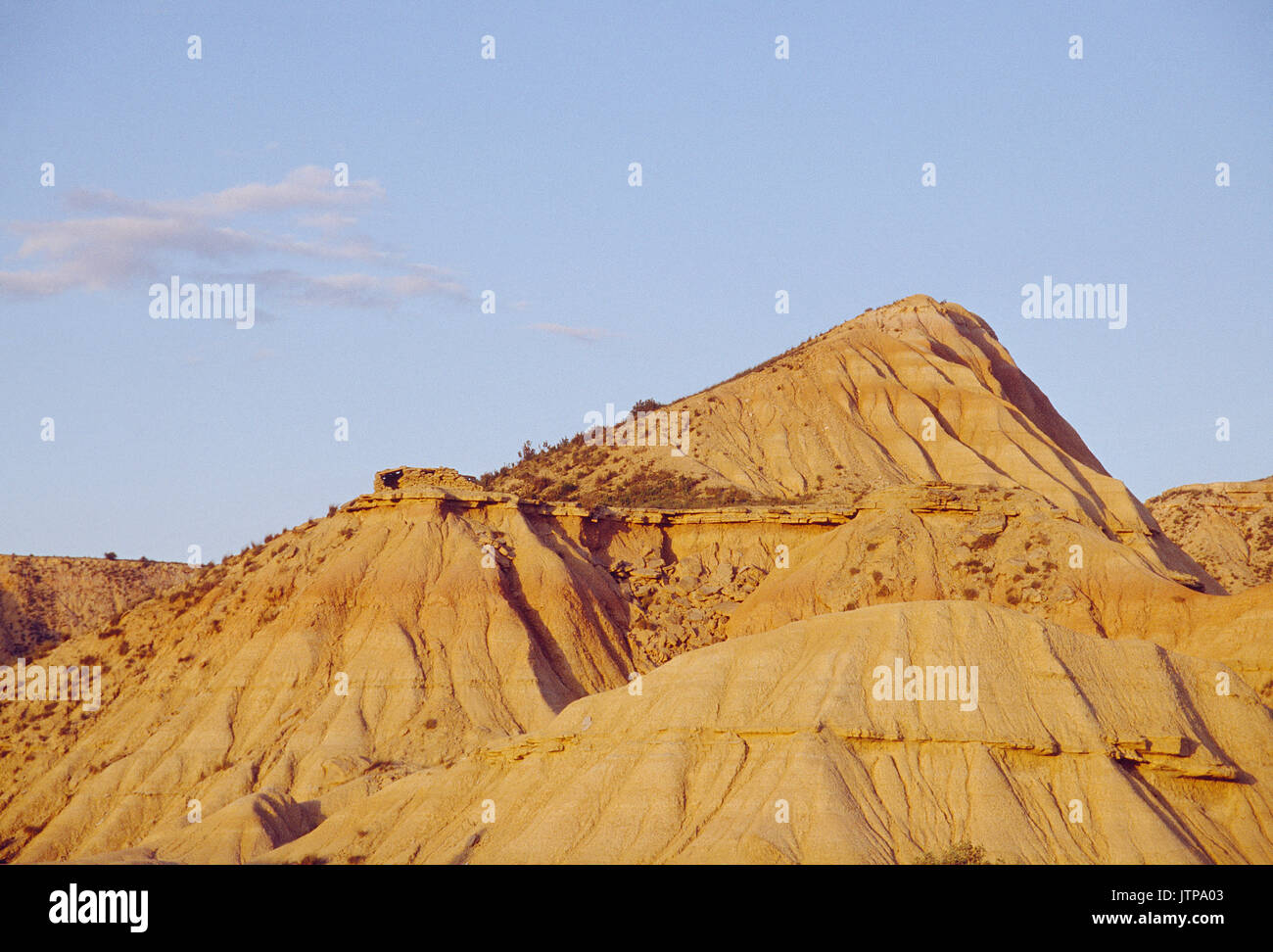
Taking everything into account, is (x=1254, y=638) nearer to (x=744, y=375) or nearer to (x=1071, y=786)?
(x=1071, y=786)

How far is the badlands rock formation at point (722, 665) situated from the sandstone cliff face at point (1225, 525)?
9947 millimetres

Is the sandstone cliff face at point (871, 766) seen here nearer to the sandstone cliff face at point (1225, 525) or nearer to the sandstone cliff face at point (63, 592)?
the sandstone cliff face at point (63, 592)

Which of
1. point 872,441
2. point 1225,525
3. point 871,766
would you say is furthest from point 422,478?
point 1225,525

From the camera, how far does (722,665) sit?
1917 inches

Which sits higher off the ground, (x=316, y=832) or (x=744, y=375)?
(x=744, y=375)

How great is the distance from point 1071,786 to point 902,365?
5449 centimetres

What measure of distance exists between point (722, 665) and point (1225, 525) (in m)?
65.5

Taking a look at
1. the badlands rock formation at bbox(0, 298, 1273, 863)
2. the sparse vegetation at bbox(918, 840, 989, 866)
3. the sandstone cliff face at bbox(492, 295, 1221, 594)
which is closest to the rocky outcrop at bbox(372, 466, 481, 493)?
the badlands rock formation at bbox(0, 298, 1273, 863)

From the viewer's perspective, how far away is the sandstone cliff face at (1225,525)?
99.8 metres

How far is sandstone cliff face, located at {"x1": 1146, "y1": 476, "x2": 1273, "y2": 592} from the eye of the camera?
9981 cm

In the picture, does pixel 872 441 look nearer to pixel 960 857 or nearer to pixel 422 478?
pixel 422 478

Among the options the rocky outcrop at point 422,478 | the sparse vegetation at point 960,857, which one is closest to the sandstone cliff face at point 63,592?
the rocky outcrop at point 422,478

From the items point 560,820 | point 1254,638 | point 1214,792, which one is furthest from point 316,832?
point 1254,638

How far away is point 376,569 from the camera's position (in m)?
69.2
